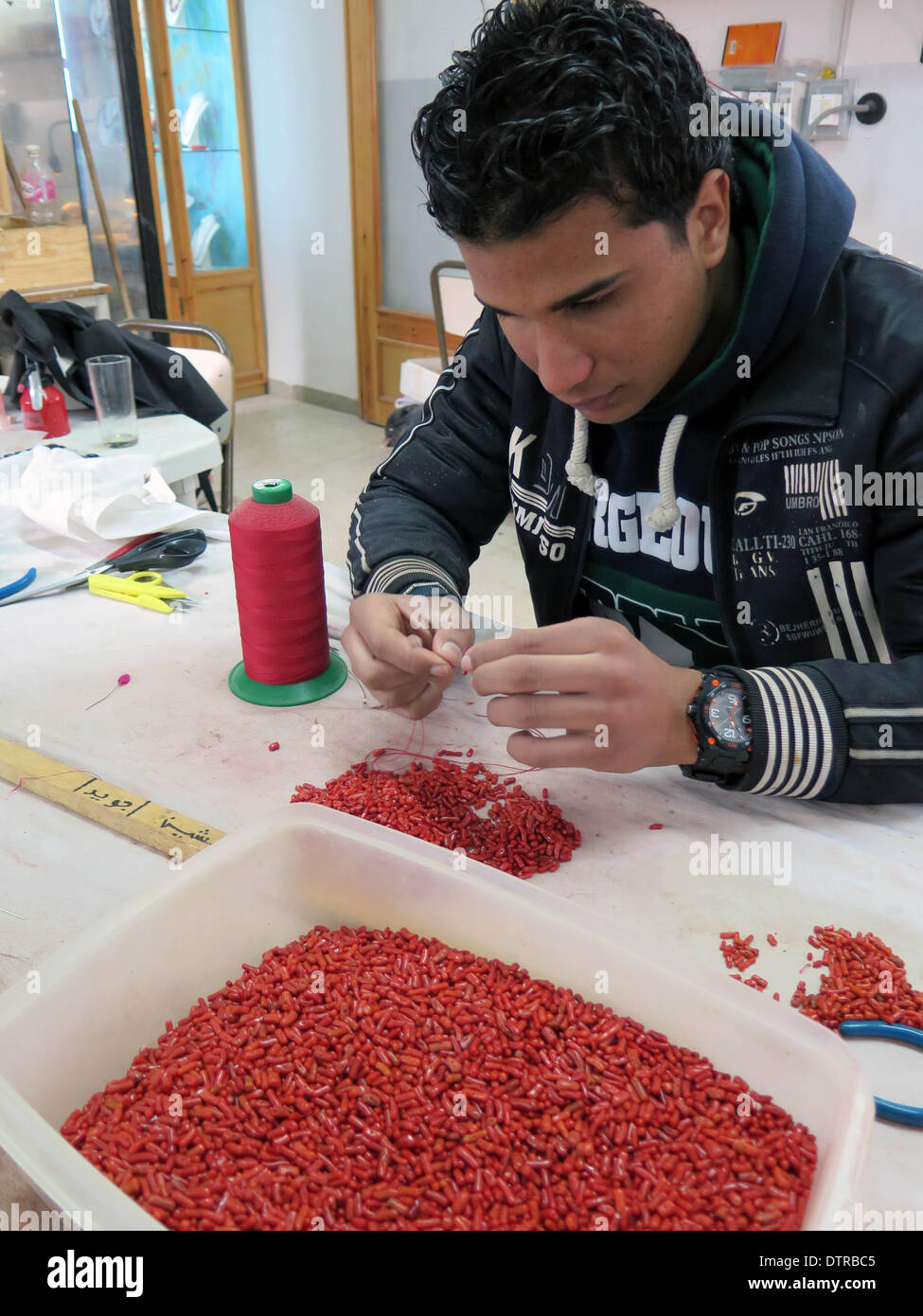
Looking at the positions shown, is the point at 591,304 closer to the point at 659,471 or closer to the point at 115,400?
the point at 659,471

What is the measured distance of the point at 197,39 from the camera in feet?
15.6

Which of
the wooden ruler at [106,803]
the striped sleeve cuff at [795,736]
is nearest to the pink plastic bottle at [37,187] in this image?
the wooden ruler at [106,803]

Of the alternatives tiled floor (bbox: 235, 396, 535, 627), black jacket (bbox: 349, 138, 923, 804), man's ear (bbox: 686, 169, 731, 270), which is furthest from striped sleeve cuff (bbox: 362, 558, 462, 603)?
tiled floor (bbox: 235, 396, 535, 627)

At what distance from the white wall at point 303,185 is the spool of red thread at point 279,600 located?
165 inches

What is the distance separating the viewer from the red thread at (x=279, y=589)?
107 centimetres

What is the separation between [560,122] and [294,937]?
0.74 meters

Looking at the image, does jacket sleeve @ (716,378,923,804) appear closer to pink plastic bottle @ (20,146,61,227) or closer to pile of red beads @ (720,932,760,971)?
pile of red beads @ (720,932,760,971)

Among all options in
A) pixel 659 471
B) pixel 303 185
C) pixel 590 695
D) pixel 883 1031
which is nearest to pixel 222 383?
pixel 659 471

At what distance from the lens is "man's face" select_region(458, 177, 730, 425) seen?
2.65 ft

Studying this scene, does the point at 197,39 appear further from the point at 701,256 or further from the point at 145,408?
the point at 701,256

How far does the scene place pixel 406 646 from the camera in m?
1.01

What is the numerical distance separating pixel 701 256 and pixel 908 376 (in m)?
0.24

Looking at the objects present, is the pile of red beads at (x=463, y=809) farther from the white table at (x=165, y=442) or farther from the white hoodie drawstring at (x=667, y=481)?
the white table at (x=165, y=442)
